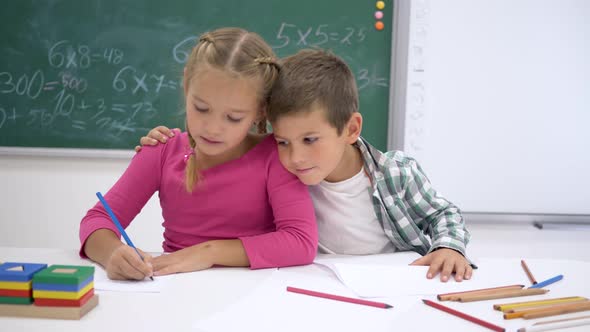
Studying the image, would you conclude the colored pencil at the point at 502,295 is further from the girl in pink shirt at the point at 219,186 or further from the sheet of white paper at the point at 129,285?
the sheet of white paper at the point at 129,285

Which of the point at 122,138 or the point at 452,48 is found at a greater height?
the point at 452,48

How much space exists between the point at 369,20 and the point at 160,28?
3.52ft

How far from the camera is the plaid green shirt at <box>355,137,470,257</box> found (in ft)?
4.82

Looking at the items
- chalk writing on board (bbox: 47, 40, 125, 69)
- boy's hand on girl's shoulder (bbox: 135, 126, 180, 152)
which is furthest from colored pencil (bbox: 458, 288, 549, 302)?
chalk writing on board (bbox: 47, 40, 125, 69)

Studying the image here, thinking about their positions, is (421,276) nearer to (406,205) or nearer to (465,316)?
(465,316)

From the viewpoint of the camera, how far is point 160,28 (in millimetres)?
2738

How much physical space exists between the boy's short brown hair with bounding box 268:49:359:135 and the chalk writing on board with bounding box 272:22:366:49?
136 cm

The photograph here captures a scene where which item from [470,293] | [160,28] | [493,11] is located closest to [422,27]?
[493,11]

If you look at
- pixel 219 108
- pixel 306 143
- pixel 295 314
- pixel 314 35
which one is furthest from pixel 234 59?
pixel 314 35

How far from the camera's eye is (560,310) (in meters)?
0.92

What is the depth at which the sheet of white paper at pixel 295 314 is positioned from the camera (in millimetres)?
850

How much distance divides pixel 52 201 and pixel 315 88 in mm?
2079

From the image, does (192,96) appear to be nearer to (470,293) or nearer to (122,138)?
(470,293)

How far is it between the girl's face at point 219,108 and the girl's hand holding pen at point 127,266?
12.7 inches
